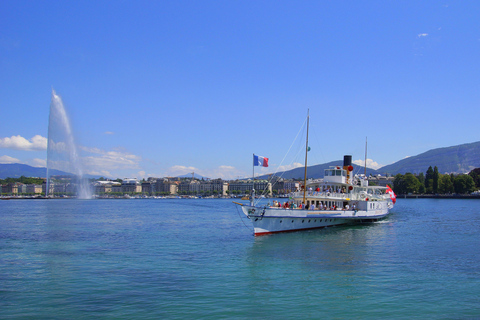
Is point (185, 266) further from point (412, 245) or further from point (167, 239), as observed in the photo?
point (412, 245)

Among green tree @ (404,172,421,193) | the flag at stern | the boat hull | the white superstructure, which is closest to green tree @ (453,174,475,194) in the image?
green tree @ (404,172,421,193)

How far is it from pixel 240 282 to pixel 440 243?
2039cm

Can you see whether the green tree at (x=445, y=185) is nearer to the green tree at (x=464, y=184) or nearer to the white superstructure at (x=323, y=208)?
the green tree at (x=464, y=184)

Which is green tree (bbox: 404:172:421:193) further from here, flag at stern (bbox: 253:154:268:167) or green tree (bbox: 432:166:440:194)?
flag at stern (bbox: 253:154:268:167)

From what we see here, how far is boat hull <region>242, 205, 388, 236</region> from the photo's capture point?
3428cm

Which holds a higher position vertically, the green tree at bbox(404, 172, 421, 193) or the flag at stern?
the flag at stern

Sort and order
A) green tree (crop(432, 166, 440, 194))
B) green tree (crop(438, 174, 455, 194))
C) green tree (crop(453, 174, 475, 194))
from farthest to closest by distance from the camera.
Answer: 1. green tree (crop(432, 166, 440, 194))
2. green tree (crop(438, 174, 455, 194))
3. green tree (crop(453, 174, 475, 194))

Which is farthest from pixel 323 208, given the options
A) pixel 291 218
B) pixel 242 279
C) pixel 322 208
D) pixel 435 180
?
pixel 435 180

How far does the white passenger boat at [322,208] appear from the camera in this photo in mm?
34688

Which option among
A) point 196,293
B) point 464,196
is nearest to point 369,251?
point 196,293

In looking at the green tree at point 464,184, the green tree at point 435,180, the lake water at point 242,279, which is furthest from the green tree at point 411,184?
the lake water at point 242,279

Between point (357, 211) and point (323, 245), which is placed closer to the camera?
point (323, 245)

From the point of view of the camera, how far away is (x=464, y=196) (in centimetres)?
17212

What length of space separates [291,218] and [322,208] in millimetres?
5829
